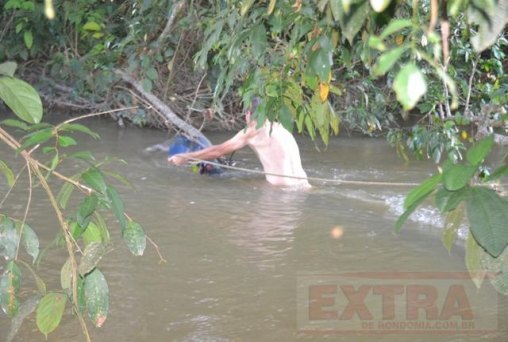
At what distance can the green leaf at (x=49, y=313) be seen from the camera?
1844mm

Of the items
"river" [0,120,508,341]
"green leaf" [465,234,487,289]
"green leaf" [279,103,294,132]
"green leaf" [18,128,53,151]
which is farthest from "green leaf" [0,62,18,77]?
"river" [0,120,508,341]

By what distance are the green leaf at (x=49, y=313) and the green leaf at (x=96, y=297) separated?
2.4 inches

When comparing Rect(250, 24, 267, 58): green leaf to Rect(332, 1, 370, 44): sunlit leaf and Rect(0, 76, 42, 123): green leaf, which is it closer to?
Rect(0, 76, 42, 123): green leaf

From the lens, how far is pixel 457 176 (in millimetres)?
1351

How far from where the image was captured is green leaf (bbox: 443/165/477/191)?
1338mm

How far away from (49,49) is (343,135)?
13.9 feet

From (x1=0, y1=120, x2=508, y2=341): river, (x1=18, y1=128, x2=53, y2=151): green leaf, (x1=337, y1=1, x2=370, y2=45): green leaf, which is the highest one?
(x1=337, y1=1, x2=370, y2=45): green leaf

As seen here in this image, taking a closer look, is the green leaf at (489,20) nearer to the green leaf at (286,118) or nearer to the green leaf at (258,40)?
the green leaf at (258,40)

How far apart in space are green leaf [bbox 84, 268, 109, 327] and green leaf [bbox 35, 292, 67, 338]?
60 mm

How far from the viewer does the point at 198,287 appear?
4410 mm

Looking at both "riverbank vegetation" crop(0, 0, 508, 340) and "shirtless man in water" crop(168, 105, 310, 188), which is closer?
"riverbank vegetation" crop(0, 0, 508, 340)

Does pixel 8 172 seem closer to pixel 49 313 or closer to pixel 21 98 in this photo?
pixel 21 98

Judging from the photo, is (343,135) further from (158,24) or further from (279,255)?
(279,255)

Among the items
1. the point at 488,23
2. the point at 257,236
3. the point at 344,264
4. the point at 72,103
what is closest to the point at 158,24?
the point at 72,103
